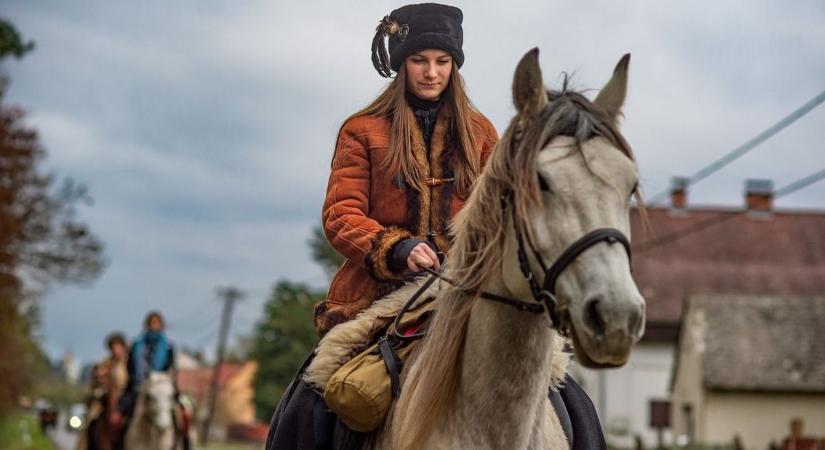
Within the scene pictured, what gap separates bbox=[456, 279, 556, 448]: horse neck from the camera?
4570 mm

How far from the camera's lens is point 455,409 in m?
4.77

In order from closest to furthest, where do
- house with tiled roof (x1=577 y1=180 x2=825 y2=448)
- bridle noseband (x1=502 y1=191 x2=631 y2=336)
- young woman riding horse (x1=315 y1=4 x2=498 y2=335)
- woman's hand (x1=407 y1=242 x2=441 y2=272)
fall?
1. bridle noseband (x1=502 y1=191 x2=631 y2=336)
2. woman's hand (x1=407 y1=242 x2=441 y2=272)
3. young woman riding horse (x1=315 y1=4 x2=498 y2=335)
4. house with tiled roof (x1=577 y1=180 x2=825 y2=448)

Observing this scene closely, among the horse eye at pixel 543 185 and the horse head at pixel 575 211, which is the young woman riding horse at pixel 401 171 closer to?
the horse head at pixel 575 211

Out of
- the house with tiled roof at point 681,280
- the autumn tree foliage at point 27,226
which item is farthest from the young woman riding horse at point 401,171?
the house with tiled roof at point 681,280

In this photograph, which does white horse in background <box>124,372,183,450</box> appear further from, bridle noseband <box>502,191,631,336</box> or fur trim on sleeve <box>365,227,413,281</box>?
bridle noseband <box>502,191,631,336</box>

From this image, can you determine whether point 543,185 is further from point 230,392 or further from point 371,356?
point 230,392

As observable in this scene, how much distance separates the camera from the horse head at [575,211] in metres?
3.91

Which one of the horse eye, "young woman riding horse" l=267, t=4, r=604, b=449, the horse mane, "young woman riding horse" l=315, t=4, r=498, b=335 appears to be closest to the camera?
the horse eye

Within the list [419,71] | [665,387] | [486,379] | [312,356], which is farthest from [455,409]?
[665,387]

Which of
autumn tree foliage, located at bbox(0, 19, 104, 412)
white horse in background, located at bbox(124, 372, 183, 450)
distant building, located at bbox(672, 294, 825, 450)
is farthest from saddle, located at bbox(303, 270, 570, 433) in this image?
distant building, located at bbox(672, 294, 825, 450)

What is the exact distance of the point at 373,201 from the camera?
5.61 meters

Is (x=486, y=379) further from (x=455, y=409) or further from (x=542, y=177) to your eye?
(x=542, y=177)

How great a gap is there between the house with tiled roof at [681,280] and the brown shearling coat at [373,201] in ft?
181

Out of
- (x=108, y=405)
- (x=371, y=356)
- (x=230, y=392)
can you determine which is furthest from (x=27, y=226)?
(x=230, y=392)
